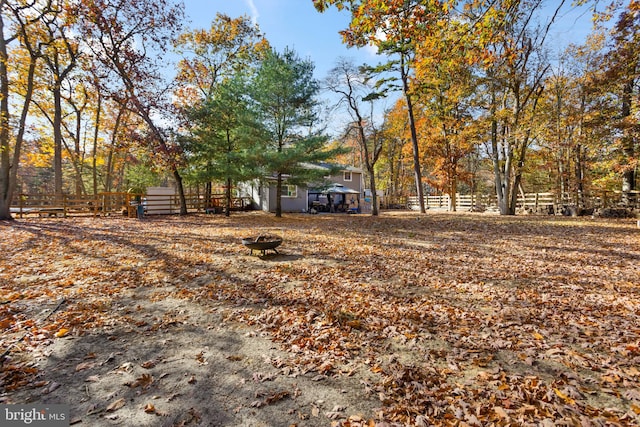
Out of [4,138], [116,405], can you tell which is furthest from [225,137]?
[116,405]

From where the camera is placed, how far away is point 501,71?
1557cm

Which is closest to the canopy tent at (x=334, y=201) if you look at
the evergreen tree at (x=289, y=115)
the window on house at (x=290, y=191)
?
the window on house at (x=290, y=191)

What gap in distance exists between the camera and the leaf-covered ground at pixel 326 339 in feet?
7.70

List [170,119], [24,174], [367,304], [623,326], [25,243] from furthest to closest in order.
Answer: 1. [24,174]
2. [170,119]
3. [25,243]
4. [367,304]
5. [623,326]

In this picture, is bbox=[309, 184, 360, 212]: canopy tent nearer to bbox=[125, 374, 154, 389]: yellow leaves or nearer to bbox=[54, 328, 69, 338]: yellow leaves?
bbox=[54, 328, 69, 338]: yellow leaves

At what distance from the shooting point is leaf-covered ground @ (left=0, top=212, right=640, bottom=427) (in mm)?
2348

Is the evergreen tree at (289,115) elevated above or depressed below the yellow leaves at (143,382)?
above

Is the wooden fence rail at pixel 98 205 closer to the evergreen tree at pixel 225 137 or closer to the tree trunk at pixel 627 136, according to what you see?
the evergreen tree at pixel 225 137

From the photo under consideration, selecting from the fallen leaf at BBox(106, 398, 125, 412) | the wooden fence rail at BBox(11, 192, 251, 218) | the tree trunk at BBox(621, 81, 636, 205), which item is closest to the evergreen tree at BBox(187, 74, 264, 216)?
the wooden fence rail at BBox(11, 192, 251, 218)

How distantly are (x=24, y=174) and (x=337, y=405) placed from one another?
61.4 m

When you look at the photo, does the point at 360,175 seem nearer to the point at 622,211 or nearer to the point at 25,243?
the point at 622,211

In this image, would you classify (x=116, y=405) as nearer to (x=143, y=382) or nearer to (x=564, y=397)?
(x=143, y=382)

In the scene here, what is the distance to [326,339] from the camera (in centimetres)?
341

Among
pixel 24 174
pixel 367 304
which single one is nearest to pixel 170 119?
pixel 367 304
